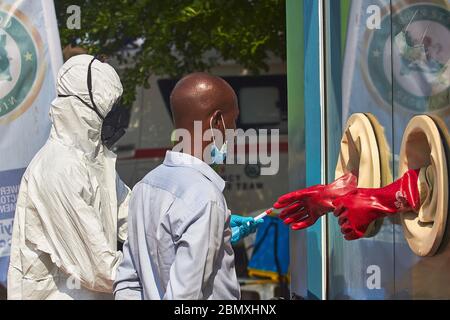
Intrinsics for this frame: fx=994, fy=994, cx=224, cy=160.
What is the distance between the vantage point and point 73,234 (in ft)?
10.8

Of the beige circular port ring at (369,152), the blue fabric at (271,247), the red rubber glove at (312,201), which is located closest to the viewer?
the beige circular port ring at (369,152)

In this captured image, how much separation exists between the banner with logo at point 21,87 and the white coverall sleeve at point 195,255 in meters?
1.93

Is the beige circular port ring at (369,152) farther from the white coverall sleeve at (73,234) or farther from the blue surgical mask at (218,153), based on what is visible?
the white coverall sleeve at (73,234)

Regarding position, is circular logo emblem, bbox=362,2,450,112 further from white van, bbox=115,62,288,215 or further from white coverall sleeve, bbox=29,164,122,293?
white van, bbox=115,62,288,215

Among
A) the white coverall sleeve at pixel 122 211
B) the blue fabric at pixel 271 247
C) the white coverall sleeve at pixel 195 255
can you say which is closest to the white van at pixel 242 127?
the blue fabric at pixel 271 247

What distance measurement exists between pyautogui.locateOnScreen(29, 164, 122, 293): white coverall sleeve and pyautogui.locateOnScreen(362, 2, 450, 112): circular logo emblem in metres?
1.03

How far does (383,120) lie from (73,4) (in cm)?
253

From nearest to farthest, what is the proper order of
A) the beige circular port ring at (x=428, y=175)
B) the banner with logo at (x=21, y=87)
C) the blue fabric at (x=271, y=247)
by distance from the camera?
the beige circular port ring at (x=428, y=175) → the banner with logo at (x=21, y=87) → the blue fabric at (x=271, y=247)

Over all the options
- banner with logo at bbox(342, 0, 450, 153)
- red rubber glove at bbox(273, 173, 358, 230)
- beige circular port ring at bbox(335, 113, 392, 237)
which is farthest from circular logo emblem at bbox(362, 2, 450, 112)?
red rubber glove at bbox(273, 173, 358, 230)

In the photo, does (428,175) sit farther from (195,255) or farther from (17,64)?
(17,64)

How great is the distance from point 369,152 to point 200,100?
78cm

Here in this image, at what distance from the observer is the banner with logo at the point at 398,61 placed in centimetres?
262

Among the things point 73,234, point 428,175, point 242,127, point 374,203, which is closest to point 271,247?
point 242,127

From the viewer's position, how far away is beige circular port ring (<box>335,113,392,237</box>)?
10.2 feet
